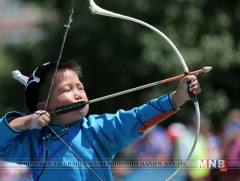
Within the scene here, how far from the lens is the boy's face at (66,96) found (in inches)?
152

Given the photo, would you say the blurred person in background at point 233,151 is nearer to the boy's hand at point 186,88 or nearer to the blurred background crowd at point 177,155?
the blurred background crowd at point 177,155

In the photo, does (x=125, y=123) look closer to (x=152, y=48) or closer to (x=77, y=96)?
(x=77, y=96)

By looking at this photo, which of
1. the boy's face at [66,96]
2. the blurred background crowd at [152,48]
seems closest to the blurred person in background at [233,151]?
the boy's face at [66,96]

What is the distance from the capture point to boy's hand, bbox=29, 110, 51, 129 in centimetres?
372

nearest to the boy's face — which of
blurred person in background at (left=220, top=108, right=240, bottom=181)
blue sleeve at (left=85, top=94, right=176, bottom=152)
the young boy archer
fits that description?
the young boy archer

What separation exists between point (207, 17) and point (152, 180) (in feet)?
26.0

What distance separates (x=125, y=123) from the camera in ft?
12.5

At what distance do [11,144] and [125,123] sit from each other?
2.25ft

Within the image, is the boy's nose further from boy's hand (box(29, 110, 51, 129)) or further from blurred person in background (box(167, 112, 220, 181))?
blurred person in background (box(167, 112, 220, 181))

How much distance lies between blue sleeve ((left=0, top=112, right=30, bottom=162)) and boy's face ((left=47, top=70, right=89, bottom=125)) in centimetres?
23

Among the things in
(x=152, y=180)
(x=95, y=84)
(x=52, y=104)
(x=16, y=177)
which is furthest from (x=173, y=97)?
(x=95, y=84)

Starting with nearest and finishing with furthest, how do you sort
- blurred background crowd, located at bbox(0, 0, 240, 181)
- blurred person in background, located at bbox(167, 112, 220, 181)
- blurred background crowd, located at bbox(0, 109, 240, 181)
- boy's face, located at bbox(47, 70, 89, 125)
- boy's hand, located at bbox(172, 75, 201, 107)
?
boy's hand, located at bbox(172, 75, 201, 107)
boy's face, located at bbox(47, 70, 89, 125)
blurred background crowd, located at bbox(0, 109, 240, 181)
blurred person in background, located at bbox(167, 112, 220, 181)
blurred background crowd, located at bbox(0, 0, 240, 181)

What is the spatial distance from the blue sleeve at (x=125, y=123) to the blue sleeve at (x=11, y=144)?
1.39 ft

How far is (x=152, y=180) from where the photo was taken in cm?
592
